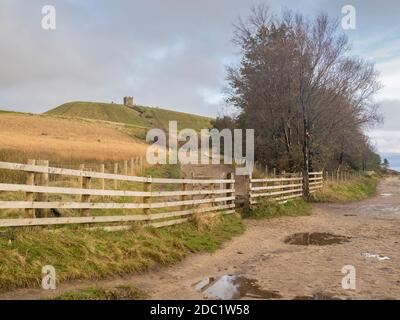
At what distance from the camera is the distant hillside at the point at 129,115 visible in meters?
110

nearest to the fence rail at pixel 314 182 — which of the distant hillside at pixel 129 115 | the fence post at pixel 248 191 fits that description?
the fence post at pixel 248 191

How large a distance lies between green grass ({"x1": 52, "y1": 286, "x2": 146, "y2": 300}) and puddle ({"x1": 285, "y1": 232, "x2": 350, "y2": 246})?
613 centimetres

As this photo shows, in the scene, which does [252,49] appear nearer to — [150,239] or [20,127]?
[150,239]

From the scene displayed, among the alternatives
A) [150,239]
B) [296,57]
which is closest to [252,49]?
[296,57]

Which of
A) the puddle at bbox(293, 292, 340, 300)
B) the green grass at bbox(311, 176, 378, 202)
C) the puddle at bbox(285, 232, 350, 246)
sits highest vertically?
the green grass at bbox(311, 176, 378, 202)

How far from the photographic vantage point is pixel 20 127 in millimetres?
53656

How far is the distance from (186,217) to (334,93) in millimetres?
17371

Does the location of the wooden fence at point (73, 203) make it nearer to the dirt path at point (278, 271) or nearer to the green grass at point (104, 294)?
the dirt path at point (278, 271)

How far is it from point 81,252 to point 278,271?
3.66 metres

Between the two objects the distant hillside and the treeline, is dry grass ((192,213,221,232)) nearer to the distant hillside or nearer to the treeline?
the treeline

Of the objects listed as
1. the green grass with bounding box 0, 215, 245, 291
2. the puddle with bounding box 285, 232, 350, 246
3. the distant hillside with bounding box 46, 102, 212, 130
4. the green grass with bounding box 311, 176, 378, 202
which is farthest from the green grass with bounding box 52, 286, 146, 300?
the distant hillside with bounding box 46, 102, 212, 130

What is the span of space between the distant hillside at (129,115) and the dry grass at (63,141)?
149 feet

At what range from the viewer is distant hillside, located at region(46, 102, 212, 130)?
4313 inches

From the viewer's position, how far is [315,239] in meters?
12.3
